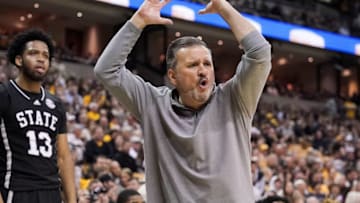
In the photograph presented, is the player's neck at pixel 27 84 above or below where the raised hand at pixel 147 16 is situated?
below

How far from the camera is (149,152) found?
264cm

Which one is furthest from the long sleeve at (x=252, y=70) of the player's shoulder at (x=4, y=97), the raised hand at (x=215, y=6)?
the player's shoulder at (x=4, y=97)

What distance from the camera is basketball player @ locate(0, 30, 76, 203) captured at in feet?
11.2

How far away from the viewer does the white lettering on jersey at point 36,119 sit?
3459mm

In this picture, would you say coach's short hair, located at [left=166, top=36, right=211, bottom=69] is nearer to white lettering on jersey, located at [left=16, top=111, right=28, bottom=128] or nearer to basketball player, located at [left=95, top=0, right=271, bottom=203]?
basketball player, located at [left=95, top=0, right=271, bottom=203]

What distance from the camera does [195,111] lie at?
2.64m

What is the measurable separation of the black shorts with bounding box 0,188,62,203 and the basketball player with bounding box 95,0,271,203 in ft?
3.32

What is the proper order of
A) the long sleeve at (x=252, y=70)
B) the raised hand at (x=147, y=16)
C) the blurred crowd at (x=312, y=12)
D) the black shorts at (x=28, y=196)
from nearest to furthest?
the long sleeve at (x=252, y=70) < the raised hand at (x=147, y=16) < the black shorts at (x=28, y=196) < the blurred crowd at (x=312, y=12)

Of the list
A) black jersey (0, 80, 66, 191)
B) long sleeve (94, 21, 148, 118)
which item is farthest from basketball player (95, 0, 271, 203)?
black jersey (0, 80, 66, 191)

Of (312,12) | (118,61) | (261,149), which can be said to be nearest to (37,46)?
(118,61)

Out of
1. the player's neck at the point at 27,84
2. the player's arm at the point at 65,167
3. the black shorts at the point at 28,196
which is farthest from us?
the player's arm at the point at 65,167

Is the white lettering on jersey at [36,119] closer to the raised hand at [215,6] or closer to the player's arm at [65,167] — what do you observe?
the player's arm at [65,167]

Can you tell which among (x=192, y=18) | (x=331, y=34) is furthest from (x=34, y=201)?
(x=331, y=34)

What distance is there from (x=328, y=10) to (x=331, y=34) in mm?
4158
